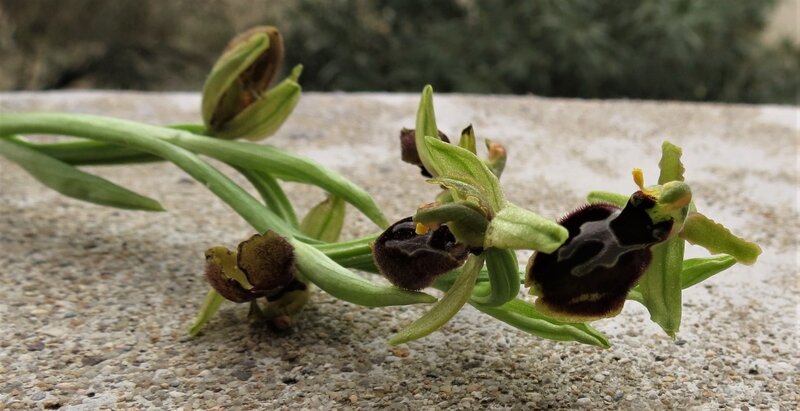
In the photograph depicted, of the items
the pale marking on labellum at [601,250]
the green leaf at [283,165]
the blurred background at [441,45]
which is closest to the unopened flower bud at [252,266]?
the green leaf at [283,165]

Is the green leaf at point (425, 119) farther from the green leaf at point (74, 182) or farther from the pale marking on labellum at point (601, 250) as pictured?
the green leaf at point (74, 182)

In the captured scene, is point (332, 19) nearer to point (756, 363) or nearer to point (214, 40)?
point (214, 40)

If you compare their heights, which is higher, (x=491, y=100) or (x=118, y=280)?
(x=491, y=100)

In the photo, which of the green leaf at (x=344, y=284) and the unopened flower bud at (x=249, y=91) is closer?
the green leaf at (x=344, y=284)

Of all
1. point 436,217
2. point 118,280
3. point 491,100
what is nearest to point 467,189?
point 436,217

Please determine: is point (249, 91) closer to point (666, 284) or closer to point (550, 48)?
point (666, 284)

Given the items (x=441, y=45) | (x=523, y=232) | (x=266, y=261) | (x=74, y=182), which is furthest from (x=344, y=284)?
(x=441, y=45)
